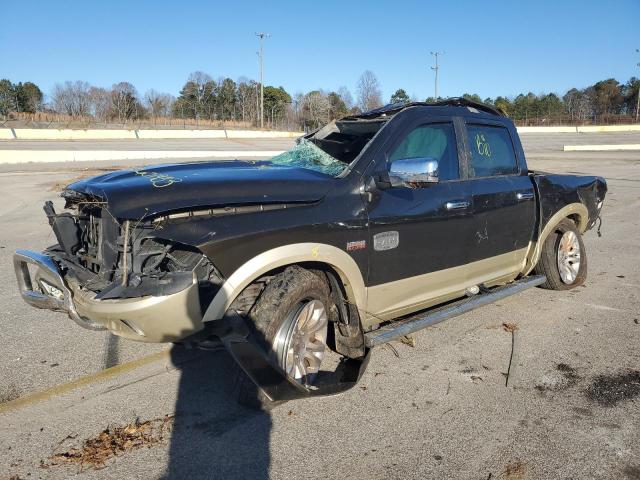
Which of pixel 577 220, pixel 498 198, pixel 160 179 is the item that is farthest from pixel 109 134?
pixel 160 179

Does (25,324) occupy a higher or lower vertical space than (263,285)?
lower

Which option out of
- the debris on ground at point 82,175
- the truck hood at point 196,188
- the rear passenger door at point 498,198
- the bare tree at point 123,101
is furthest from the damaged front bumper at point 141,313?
the bare tree at point 123,101

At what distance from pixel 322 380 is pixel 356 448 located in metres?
0.68

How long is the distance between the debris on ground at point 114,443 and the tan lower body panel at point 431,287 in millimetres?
1511

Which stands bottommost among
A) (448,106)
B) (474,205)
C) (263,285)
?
(263,285)

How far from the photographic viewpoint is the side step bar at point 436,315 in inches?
146

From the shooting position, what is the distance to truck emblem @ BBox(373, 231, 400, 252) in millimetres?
3686

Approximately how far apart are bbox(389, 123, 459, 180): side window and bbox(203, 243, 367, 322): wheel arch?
0.89m

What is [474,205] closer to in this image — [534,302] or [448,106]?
[448,106]

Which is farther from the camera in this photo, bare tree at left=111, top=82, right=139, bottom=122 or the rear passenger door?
bare tree at left=111, top=82, right=139, bottom=122

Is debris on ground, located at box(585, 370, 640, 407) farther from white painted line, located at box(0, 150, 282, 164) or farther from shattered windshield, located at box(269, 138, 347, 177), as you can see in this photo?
white painted line, located at box(0, 150, 282, 164)

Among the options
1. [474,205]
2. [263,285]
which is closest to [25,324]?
[263,285]

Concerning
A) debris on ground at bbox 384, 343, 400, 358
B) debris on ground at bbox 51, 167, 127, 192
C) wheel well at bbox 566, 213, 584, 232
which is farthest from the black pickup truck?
debris on ground at bbox 51, 167, 127, 192

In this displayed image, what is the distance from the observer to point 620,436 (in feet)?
10.4
